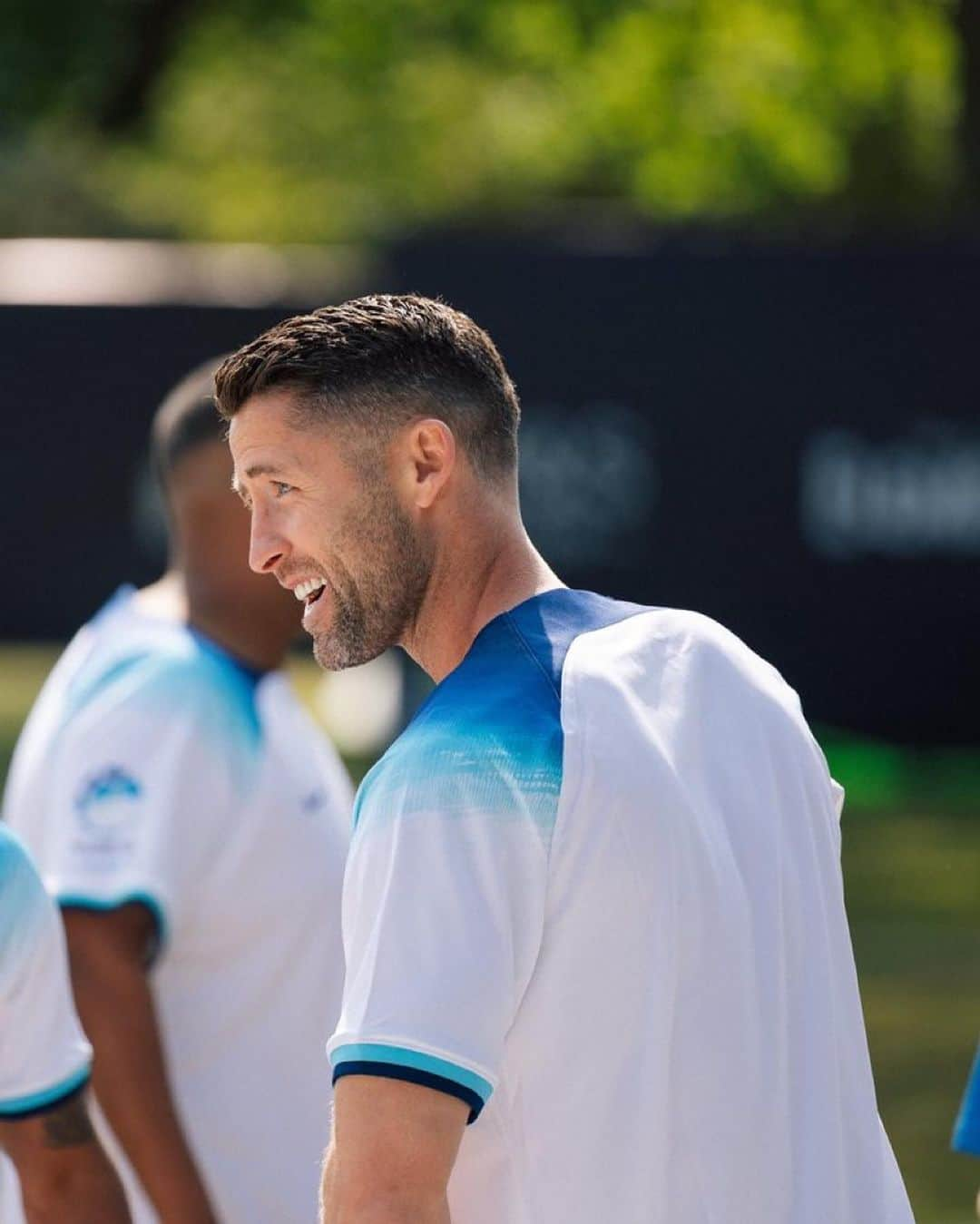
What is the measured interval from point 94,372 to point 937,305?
15.8 feet

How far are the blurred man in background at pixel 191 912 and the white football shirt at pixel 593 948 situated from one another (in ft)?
4.12

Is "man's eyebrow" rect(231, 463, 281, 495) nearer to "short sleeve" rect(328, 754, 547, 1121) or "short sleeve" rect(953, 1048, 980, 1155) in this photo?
"short sleeve" rect(328, 754, 547, 1121)

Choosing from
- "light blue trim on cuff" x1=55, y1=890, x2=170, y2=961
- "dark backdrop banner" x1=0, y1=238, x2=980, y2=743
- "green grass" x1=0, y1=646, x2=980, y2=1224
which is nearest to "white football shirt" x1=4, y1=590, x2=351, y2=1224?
"light blue trim on cuff" x1=55, y1=890, x2=170, y2=961

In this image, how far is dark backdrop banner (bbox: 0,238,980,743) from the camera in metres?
13.0

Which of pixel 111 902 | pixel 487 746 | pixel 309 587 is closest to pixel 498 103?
pixel 111 902

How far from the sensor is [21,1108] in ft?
9.63

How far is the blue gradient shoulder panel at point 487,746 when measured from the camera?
2.24 m

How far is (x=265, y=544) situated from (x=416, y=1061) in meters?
0.61

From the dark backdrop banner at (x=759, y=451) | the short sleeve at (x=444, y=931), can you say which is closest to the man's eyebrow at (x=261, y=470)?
the short sleeve at (x=444, y=931)

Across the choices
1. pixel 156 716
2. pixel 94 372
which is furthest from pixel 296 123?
pixel 156 716

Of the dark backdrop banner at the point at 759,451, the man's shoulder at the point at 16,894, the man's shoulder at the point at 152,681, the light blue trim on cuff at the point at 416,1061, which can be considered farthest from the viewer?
the dark backdrop banner at the point at 759,451

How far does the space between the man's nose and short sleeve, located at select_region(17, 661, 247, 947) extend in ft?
3.73

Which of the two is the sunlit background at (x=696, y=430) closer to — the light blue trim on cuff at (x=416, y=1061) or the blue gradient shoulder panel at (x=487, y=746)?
the blue gradient shoulder panel at (x=487, y=746)

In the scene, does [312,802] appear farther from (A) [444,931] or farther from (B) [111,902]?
(A) [444,931]
